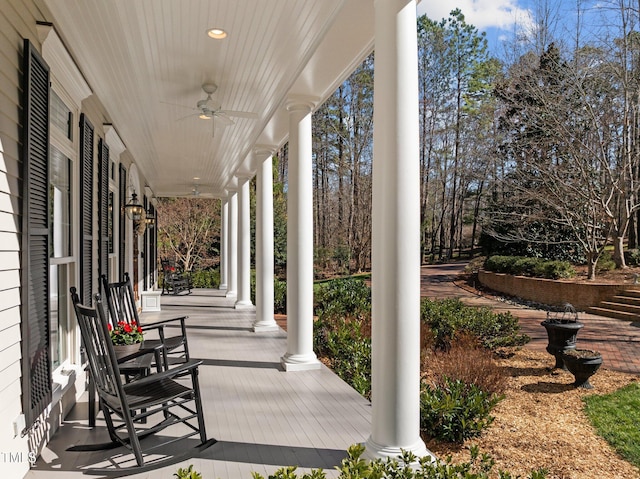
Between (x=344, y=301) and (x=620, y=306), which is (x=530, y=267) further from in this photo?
(x=344, y=301)

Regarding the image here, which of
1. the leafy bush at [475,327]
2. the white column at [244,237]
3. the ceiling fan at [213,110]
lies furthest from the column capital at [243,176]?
the leafy bush at [475,327]

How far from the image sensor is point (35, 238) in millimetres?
2986

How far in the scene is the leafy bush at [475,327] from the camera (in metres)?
6.87

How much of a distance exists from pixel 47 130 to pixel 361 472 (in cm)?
287

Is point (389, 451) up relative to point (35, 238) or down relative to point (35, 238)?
down

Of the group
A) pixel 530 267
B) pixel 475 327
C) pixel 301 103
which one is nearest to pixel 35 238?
pixel 301 103

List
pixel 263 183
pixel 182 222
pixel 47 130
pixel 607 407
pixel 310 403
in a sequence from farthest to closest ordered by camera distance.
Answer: pixel 182 222 → pixel 263 183 → pixel 607 407 → pixel 310 403 → pixel 47 130

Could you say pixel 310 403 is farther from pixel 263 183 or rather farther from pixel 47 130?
pixel 263 183

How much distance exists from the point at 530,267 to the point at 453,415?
10200mm

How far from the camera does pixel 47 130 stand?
3.16m

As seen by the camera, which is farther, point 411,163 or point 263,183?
point 263,183

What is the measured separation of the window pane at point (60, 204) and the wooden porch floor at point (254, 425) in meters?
1.35

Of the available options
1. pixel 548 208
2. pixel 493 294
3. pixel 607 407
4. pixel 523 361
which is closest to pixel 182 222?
pixel 493 294

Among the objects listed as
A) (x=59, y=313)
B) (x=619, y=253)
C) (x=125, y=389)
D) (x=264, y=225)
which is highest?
(x=264, y=225)
